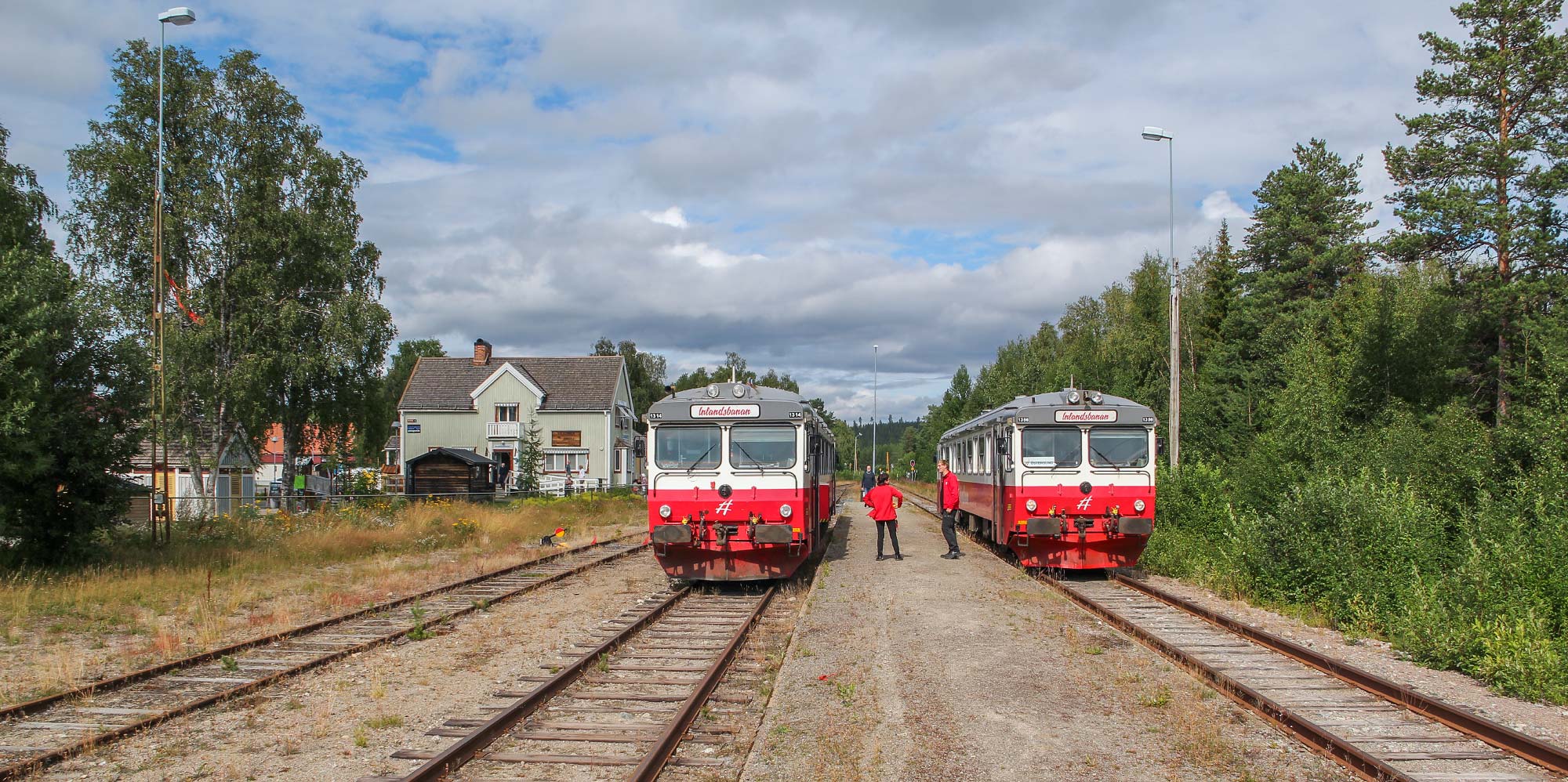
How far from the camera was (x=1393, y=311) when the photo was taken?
31062 mm

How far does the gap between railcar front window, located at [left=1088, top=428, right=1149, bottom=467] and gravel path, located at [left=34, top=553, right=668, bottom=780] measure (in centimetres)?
812

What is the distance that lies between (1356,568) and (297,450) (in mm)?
30320

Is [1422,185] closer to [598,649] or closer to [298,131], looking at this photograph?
[598,649]

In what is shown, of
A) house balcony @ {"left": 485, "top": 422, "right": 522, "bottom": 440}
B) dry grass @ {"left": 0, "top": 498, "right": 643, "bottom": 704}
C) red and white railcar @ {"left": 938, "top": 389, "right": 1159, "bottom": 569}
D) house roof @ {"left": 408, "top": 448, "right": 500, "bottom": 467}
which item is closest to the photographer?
dry grass @ {"left": 0, "top": 498, "right": 643, "bottom": 704}

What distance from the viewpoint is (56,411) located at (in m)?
14.8

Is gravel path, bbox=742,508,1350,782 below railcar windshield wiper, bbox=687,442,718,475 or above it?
below

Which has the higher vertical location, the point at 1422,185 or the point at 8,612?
the point at 1422,185

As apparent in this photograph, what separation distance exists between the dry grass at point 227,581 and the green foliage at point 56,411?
30.8 inches

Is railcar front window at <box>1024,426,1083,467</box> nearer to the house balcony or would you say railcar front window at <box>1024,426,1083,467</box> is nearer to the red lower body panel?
the red lower body panel

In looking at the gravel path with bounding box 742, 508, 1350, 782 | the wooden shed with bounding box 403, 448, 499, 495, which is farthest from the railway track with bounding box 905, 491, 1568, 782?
the wooden shed with bounding box 403, 448, 499, 495

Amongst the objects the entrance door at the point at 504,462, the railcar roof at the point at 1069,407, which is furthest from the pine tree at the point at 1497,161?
the entrance door at the point at 504,462

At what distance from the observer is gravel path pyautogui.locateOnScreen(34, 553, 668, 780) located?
6215mm

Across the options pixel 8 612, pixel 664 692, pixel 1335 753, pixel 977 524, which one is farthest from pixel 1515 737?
pixel 977 524

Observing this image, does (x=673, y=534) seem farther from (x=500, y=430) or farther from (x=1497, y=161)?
(x=500, y=430)
